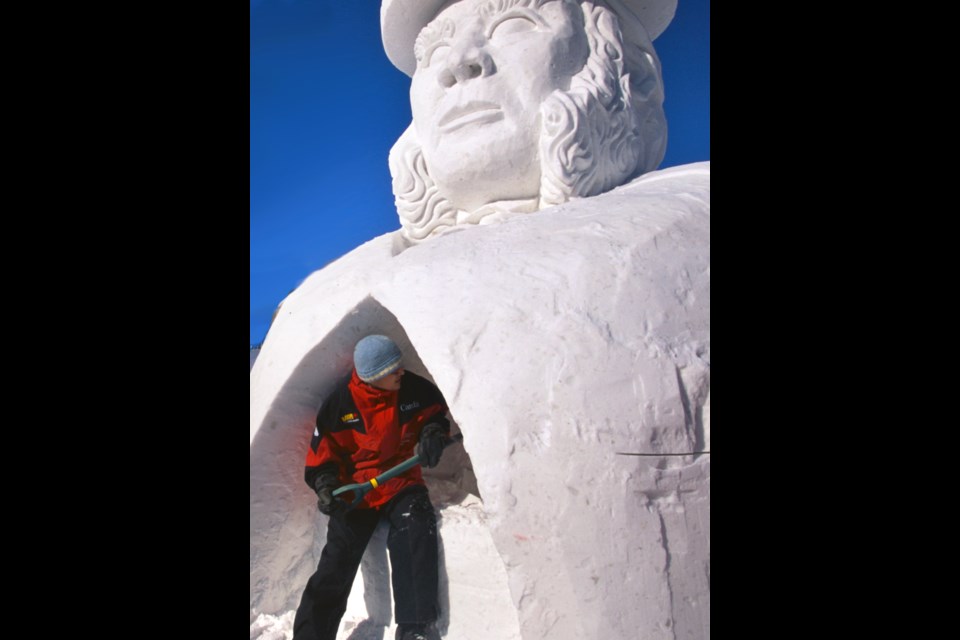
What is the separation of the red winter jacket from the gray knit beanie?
0.33ft

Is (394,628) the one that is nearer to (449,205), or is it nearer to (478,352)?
(478,352)

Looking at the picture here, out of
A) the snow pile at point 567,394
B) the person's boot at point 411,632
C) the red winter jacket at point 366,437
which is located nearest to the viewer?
the snow pile at point 567,394

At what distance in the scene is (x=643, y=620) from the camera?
1.61 metres

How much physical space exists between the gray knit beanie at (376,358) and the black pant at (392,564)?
1.41 feet

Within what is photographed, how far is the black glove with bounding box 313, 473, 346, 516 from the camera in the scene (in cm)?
222

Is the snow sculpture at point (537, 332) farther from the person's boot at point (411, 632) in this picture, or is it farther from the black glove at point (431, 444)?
the black glove at point (431, 444)

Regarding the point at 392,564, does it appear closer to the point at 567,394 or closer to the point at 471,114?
the point at 567,394

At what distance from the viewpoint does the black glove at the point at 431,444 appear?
2262mm

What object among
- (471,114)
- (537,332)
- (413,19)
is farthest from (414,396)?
(413,19)

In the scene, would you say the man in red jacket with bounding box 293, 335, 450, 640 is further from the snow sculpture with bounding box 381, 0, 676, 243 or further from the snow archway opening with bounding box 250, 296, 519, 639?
the snow sculpture with bounding box 381, 0, 676, 243

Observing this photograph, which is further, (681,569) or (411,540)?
(411,540)

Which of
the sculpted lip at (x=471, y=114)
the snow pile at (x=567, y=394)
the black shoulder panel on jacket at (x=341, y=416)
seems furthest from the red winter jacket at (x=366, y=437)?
the sculpted lip at (x=471, y=114)
